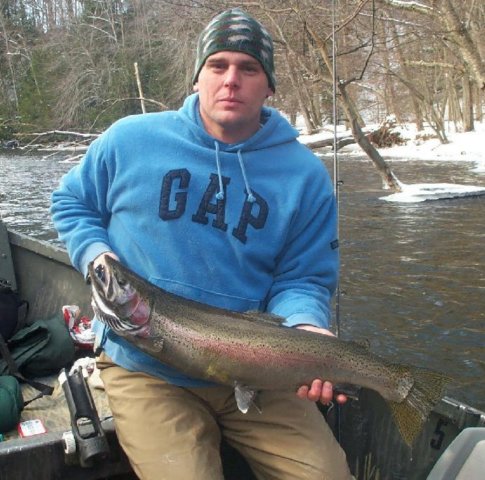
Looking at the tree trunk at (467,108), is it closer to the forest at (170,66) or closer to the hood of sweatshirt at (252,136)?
the forest at (170,66)

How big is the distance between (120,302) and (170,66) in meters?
32.2

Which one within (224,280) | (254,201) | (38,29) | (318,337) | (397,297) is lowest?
(397,297)

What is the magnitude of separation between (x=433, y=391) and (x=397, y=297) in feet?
20.7

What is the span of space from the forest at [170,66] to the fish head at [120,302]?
1422cm

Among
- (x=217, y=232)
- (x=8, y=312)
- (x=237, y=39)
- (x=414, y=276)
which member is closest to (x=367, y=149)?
(x=414, y=276)

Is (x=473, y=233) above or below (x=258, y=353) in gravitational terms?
below

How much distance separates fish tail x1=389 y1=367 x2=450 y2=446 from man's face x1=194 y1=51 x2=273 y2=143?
132 cm

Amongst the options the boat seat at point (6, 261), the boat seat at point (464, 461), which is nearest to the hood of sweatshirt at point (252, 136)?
the boat seat at point (464, 461)

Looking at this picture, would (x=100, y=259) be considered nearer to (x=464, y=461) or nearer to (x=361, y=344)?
(x=361, y=344)

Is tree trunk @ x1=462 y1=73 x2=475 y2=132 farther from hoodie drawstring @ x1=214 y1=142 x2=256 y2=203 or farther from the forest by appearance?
hoodie drawstring @ x1=214 y1=142 x2=256 y2=203

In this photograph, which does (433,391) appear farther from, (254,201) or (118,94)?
(118,94)

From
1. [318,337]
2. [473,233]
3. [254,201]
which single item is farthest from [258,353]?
[473,233]

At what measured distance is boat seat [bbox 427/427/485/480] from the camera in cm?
216

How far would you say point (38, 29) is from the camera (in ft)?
194
